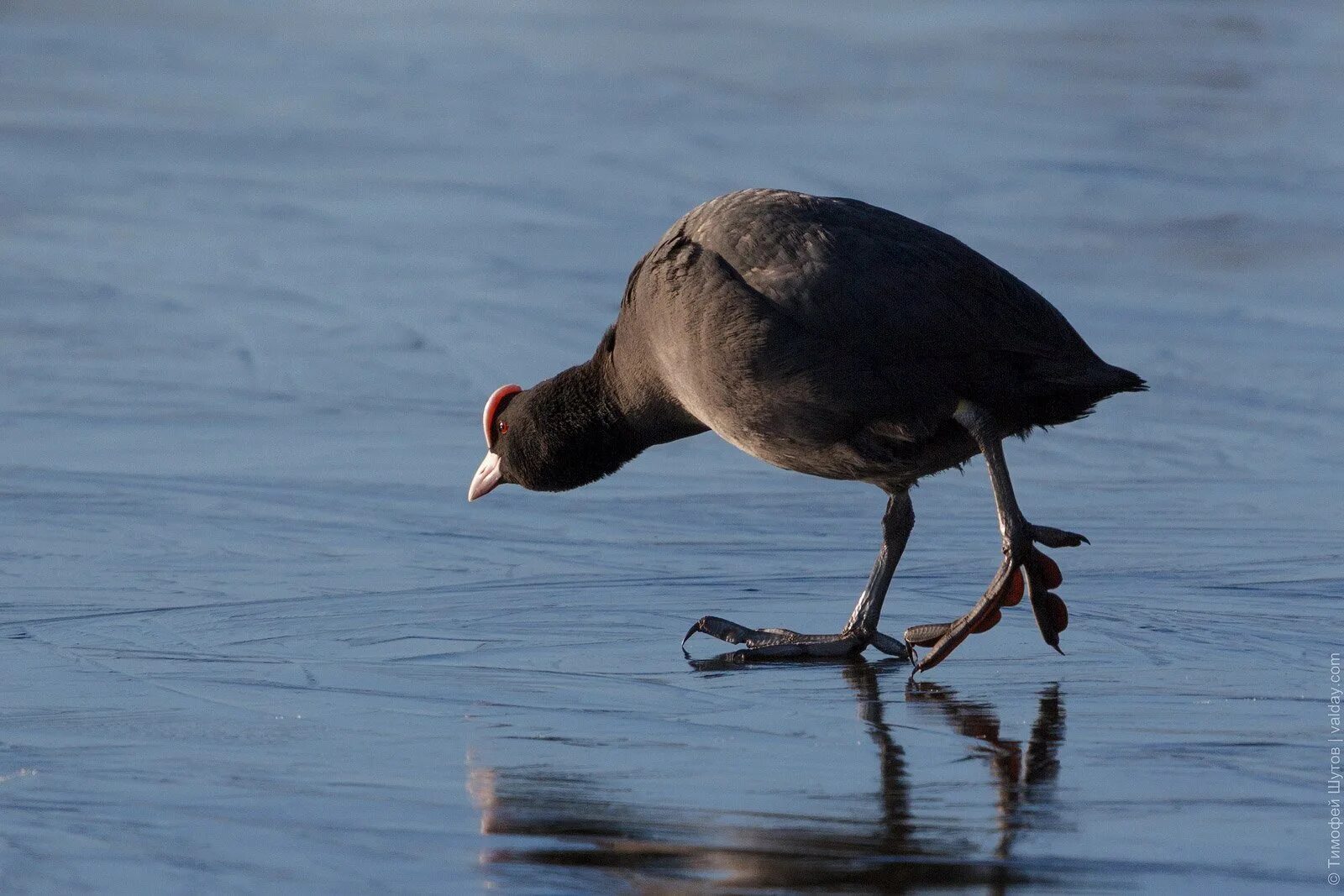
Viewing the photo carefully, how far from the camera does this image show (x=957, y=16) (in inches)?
880

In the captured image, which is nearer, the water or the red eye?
the water

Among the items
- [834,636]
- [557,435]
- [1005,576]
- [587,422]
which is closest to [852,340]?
[1005,576]

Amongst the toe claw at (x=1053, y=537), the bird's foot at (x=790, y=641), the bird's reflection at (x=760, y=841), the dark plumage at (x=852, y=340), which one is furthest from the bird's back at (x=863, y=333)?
the bird's reflection at (x=760, y=841)

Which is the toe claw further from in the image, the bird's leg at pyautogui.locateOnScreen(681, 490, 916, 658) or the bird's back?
the bird's leg at pyautogui.locateOnScreen(681, 490, 916, 658)

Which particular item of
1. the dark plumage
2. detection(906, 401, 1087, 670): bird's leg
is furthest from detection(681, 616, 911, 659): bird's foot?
the dark plumage

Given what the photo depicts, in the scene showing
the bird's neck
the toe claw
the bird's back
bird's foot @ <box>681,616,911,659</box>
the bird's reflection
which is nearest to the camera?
the bird's reflection

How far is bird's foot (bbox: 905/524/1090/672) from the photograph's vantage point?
19.3 feet

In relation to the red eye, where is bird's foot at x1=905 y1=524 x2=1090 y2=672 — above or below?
above

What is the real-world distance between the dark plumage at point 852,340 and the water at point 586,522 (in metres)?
0.66

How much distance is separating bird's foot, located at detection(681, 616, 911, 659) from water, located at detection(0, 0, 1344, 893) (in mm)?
151

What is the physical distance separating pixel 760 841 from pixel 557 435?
3.31 m

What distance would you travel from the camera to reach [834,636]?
6.34 metres

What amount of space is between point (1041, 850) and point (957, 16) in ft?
63.1

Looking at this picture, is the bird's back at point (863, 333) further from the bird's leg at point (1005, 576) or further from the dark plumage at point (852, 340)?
the bird's leg at point (1005, 576)
